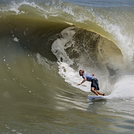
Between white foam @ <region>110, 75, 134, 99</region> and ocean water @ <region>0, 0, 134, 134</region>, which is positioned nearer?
white foam @ <region>110, 75, 134, 99</region>

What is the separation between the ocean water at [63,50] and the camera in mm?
5818

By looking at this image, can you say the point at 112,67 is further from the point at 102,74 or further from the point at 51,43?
the point at 51,43

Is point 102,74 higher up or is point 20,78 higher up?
point 102,74

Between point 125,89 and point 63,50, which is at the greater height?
point 63,50

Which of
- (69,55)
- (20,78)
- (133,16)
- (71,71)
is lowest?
(20,78)

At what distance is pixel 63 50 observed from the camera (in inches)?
338

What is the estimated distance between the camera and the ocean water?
5.82m

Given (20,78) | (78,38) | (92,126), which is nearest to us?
(92,126)

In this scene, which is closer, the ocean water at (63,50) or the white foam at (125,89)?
the white foam at (125,89)

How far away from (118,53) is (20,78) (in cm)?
411

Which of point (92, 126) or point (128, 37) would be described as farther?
point (128, 37)

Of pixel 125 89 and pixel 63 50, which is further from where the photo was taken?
pixel 63 50

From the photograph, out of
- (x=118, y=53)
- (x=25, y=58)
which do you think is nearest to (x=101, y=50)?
(x=118, y=53)

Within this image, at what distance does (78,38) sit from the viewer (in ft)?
29.9
